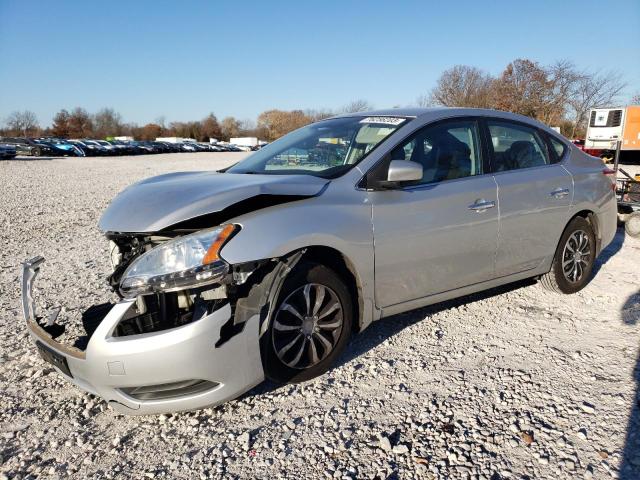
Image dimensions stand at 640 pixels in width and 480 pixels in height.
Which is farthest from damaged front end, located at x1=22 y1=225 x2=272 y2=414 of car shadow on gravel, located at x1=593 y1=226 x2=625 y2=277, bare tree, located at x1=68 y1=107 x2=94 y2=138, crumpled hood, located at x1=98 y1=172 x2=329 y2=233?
bare tree, located at x1=68 y1=107 x2=94 y2=138

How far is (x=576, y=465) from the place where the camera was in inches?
93.1

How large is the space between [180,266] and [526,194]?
290 cm

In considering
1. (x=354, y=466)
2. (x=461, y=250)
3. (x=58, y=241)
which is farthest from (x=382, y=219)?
(x=58, y=241)

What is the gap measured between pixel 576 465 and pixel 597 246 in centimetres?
316

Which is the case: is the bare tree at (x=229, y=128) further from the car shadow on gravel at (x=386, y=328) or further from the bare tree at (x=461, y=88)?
the car shadow on gravel at (x=386, y=328)

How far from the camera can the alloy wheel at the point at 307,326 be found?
9.68ft

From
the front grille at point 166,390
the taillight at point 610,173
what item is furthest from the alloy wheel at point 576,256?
the front grille at point 166,390

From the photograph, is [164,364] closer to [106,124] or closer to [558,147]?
[558,147]

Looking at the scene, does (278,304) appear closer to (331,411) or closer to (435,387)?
(331,411)

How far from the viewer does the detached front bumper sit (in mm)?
2486

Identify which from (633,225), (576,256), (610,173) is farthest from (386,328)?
(633,225)

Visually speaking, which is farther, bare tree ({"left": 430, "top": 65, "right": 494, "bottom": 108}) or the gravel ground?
bare tree ({"left": 430, "top": 65, "right": 494, "bottom": 108})

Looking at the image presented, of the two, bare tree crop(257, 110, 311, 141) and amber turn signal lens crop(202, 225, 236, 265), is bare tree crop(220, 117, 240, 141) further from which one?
amber turn signal lens crop(202, 225, 236, 265)

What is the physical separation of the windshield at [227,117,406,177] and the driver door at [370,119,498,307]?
0.25 metres
